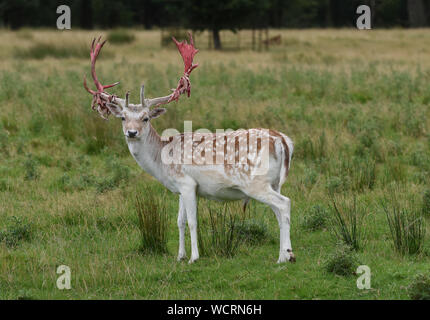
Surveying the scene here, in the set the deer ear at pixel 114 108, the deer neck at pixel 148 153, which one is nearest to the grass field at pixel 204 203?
the deer neck at pixel 148 153

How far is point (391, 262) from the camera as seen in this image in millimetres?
7117

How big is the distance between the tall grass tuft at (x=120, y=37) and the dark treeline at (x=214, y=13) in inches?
105

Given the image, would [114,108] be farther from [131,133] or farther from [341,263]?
[341,263]

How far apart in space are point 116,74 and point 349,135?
9365 millimetres

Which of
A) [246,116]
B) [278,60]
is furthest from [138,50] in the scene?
[246,116]

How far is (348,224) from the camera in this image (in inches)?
322

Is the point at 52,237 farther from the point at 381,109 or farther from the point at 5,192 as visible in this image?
the point at 381,109

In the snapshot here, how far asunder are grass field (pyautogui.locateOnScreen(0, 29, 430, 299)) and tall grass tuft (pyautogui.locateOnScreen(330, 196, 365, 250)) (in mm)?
116

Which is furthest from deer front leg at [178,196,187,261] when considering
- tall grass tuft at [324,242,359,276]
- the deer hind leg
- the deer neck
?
tall grass tuft at [324,242,359,276]

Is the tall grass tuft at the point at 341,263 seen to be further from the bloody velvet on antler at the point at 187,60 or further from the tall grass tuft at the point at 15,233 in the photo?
the tall grass tuft at the point at 15,233

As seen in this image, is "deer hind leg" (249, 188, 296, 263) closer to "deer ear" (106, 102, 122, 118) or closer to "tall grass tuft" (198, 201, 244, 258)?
"tall grass tuft" (198, 201, 244, 258)

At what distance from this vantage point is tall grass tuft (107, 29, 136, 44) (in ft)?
112

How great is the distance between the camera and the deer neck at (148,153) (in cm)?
739

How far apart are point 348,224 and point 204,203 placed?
1987 mm
